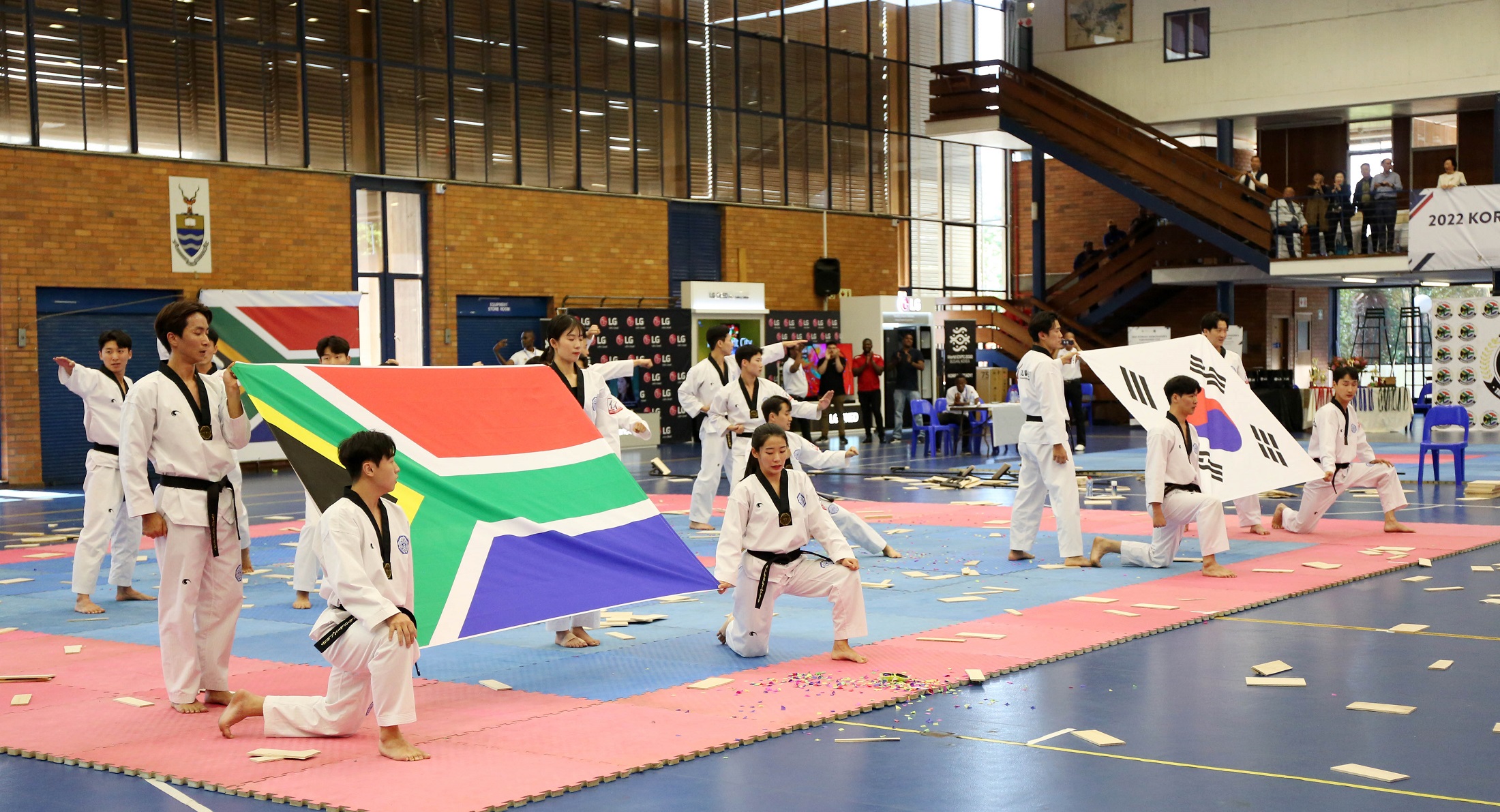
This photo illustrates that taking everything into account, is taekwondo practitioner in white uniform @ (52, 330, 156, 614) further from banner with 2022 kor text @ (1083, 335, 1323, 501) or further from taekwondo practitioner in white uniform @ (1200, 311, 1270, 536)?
taekwondo practitioner in white uniform @ (1200, 311, 1270, 536)

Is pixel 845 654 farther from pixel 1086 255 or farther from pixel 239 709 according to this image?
pixel 1086 255

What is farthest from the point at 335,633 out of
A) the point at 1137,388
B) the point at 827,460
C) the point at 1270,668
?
the point at 1137,388

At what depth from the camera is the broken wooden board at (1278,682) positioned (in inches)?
240

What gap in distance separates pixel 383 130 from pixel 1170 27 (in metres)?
16.4

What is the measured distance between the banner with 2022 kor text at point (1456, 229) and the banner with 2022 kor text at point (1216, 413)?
12.2m

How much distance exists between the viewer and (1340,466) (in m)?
11.0

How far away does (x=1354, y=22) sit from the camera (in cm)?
2603

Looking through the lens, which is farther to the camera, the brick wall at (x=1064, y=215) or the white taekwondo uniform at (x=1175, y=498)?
the brick wall at (x=1064, y=215)

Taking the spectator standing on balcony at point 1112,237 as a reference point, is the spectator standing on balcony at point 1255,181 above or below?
above

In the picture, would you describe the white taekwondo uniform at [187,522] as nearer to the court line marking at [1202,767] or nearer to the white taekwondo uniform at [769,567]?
the white taekwondo uniform at [769,567]

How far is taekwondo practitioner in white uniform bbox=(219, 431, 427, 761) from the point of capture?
5.09m

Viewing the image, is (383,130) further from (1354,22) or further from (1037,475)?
(1354,22)

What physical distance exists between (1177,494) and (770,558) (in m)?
3.89

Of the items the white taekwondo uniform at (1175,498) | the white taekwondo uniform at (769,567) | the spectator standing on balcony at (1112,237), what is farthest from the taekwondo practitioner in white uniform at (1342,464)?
the spectator standing on balcony at (1112,237)
